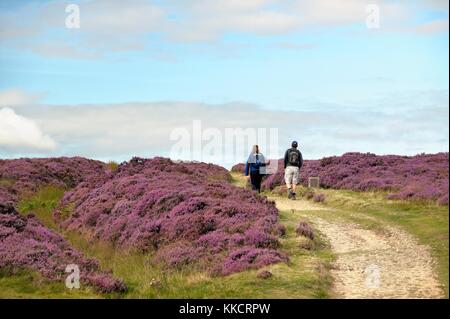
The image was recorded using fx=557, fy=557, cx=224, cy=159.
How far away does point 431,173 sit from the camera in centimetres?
3197

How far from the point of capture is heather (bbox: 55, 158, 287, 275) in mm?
18438

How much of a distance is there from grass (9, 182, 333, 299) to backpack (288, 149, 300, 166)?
1161 cm

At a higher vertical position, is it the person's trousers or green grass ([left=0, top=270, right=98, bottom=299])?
the person's trousers

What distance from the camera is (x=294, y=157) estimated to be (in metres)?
31.8

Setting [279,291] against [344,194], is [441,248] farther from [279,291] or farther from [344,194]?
[344,194]

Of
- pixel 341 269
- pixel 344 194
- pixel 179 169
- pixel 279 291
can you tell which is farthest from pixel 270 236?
pixel 179 169

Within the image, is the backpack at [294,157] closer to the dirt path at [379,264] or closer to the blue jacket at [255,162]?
the blue jacket at [255,162]

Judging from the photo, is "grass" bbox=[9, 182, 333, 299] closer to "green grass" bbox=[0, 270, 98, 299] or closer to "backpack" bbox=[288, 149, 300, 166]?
"green grass" bbox=[0, 270, 98, 299]
